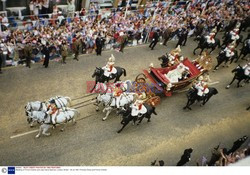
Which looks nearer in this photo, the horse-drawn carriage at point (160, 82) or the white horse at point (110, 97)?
the white horse at point (110, 97)

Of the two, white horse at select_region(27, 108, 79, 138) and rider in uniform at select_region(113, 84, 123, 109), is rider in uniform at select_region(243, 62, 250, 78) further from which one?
white horse at select_region(27, 108, 79, 138)

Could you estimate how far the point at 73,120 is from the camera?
11742 mm

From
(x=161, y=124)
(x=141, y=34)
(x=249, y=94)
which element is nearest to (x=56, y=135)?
(x=161, y=124)

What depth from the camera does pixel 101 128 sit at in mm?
12070

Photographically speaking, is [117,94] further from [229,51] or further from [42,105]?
[229,51]

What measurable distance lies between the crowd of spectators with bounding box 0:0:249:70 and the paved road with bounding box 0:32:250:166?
0.94 metres

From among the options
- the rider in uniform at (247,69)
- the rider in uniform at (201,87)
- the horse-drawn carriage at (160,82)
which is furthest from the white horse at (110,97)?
the rider in uniform at (247,69)

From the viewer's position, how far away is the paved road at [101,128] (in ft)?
35.4

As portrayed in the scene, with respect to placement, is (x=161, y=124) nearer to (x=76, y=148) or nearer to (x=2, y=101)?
(x=76, y=148)

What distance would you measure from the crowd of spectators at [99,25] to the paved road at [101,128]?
0.94m

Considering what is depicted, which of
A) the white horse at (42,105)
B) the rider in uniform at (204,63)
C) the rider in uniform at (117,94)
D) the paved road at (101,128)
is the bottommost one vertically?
the paved road at (101,128)

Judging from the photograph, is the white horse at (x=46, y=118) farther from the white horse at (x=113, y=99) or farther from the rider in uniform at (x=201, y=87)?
the rider in uniform at (x=201, y=87)

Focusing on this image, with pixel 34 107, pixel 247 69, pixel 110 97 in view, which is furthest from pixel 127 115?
pixel 247 69

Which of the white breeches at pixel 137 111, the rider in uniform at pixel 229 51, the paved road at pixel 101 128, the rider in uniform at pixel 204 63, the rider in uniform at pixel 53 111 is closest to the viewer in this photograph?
the rider in uniform at pixel 53 111
